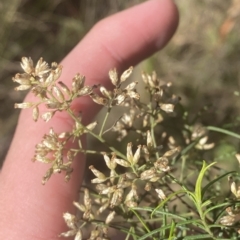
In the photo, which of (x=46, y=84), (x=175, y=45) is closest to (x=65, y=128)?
(x=46, y=84)

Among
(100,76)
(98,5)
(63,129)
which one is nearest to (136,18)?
(100,76)

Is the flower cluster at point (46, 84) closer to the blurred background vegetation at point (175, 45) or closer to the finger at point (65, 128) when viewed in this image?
the finger at point (65, 128)

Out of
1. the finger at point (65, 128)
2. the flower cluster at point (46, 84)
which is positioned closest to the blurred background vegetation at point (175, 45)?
the finger at point (65, 128)

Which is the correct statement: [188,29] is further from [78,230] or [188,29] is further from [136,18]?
[78,230]

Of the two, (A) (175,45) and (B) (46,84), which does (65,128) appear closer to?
(B) (46,84)

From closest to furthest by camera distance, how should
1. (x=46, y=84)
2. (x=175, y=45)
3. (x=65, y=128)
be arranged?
(x=46, y=84) < (x=65, y=128) < (x=175, y=45)
